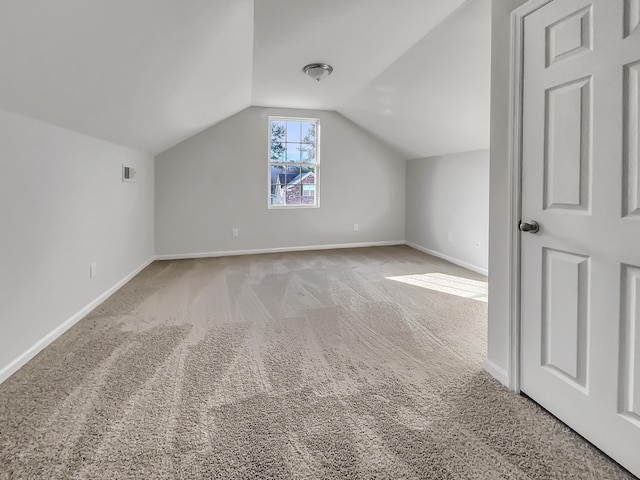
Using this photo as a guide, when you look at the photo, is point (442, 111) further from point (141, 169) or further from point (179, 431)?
point (179, 431)

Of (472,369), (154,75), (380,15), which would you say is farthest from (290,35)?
(472,369)

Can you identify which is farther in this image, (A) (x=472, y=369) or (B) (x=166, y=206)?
(B) (x=166, y=206)

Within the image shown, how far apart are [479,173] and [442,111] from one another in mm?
946

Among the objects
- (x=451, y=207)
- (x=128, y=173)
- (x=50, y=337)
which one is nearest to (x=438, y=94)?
(x=451, y=207)

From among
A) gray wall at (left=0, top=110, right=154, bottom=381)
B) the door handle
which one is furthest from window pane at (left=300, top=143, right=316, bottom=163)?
the door handle

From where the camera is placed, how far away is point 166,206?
5.30m

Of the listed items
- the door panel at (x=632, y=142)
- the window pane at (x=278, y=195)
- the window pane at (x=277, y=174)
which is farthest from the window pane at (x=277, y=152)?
the door panel at (x=632, y=142)

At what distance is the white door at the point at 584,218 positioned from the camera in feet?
4.24

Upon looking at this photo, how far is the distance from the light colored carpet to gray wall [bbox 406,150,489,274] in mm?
1720

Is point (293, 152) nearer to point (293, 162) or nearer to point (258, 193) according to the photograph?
point (293, 162)

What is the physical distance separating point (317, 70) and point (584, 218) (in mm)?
2986

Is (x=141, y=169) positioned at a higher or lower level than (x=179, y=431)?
higher

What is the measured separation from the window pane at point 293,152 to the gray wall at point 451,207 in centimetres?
191

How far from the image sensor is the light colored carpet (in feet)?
4.47
